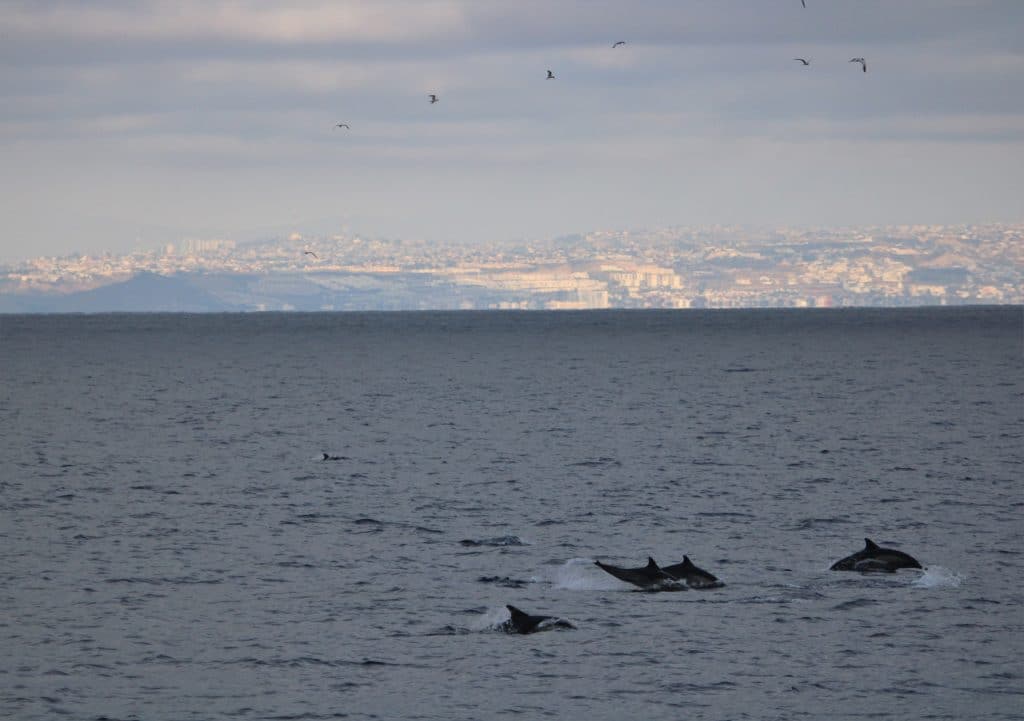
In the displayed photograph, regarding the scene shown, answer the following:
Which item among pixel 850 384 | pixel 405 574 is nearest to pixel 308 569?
pixel 405 574

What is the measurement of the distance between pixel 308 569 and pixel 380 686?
12.5m

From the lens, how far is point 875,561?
134 feet

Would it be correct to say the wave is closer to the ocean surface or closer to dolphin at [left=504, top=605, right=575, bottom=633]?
the ocean surface

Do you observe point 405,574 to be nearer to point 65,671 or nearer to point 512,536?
point 512,536

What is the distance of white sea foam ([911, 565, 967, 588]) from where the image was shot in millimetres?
39094

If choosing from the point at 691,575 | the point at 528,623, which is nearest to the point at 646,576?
the point at 691,575

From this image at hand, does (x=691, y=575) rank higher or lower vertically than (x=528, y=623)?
higher

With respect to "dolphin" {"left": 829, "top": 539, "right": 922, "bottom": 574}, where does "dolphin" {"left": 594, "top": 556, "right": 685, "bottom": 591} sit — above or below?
below

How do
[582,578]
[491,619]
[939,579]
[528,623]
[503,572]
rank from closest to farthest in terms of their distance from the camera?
[528,623]
[491,619]
[939,579]
[582,578]
[503,572]

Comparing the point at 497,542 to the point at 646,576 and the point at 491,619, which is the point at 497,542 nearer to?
the point at 646,576

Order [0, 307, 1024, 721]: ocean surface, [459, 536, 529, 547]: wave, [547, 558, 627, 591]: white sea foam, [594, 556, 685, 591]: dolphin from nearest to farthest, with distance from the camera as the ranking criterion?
[0, 307, 1024, 721]: ocean surface
[594, 556, 685, 591]: dolphin
[547, 558, 627, 591]: white sea foam
[459, 536, 529, 547]: wave

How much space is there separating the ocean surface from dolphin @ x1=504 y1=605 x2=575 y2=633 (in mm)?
392

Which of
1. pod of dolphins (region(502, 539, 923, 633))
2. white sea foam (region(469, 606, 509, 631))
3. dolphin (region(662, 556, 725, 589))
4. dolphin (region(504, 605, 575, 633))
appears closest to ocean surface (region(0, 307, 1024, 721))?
→ white sea foam (region(469, 606, 509, 631))

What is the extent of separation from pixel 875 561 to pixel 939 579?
193 cm
